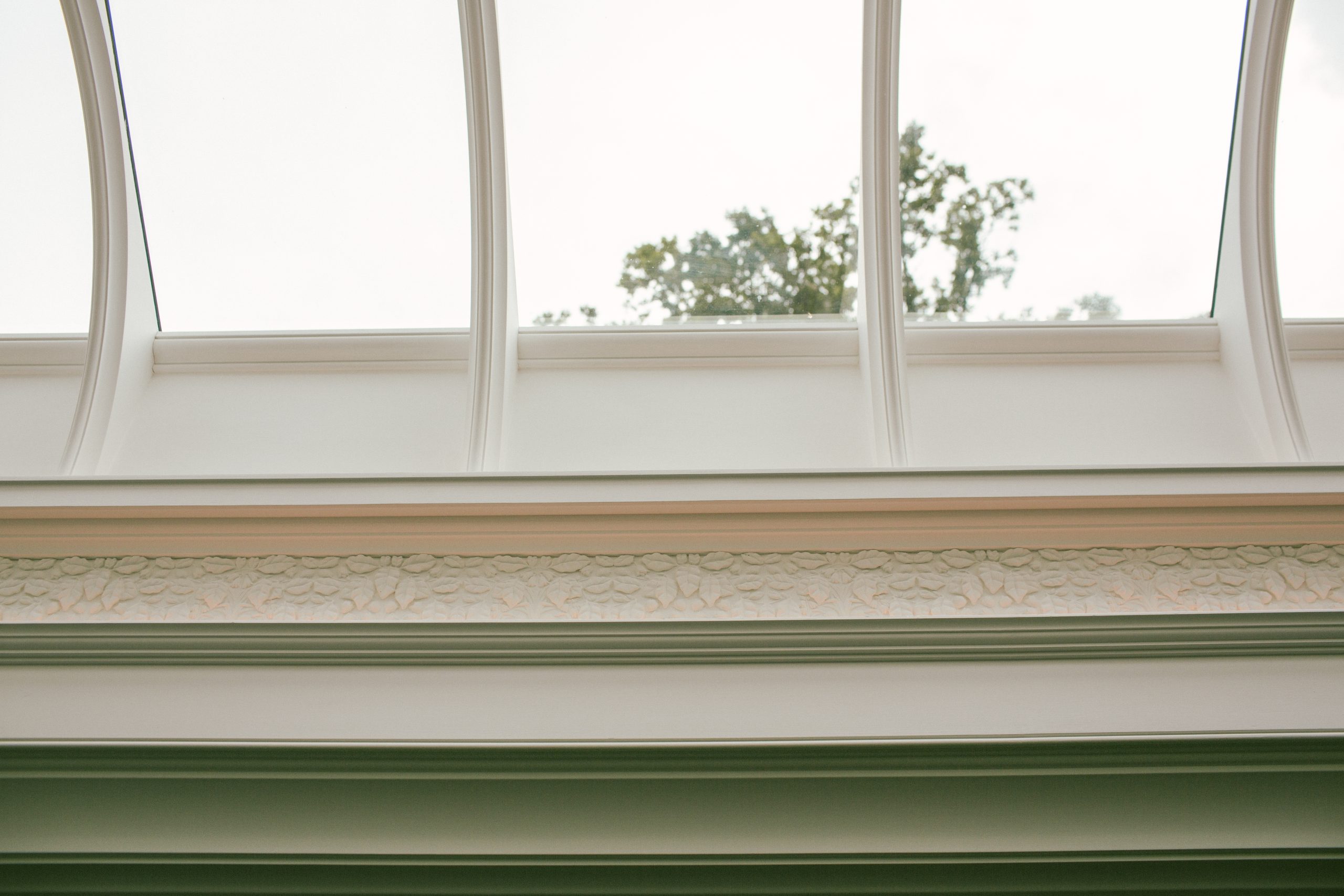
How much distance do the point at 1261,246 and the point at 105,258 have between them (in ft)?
21.8

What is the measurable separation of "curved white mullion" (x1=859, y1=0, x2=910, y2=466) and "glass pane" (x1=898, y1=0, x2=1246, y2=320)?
1.01 ft

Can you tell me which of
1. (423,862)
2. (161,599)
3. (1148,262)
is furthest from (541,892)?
(1148,262)

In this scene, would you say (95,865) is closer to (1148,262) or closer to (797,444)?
(797,444)

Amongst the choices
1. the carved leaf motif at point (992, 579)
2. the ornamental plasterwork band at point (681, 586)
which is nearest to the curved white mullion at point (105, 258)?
the ornamental plasterwork band at point (681, 586)

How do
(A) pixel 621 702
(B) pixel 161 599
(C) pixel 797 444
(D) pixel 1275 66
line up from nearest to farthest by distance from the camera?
(A) pixel 621 702 < (B) pixel 161 599 < (D) pixel 1275 66 < (C) pixel 797 444

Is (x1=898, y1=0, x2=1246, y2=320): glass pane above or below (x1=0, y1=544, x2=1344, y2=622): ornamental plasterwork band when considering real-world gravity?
above

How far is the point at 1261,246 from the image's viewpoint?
16.4 feet

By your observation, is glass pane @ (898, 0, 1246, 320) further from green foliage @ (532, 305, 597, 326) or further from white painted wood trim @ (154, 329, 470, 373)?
white painted wood trim @ (154, 329, 470, 373)

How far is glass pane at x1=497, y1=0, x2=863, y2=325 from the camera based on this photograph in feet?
16.5

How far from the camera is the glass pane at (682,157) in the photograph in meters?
5.02

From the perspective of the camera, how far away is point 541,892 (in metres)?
3.75

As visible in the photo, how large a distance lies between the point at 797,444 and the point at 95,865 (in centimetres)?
397

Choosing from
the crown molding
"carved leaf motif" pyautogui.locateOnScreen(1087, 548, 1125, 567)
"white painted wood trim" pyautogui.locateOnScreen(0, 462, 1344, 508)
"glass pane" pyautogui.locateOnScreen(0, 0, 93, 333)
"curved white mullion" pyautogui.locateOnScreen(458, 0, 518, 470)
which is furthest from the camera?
"glass pane" pyautogui.locateOnScreen(0, 0, 93, 333)

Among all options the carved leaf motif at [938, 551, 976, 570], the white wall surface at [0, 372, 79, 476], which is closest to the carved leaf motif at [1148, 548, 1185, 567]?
the carved leaf motif at [938, 551, 976, 570]
